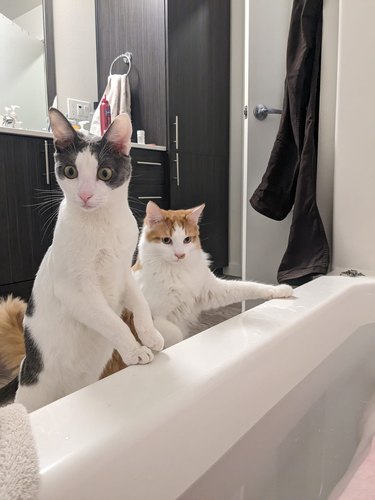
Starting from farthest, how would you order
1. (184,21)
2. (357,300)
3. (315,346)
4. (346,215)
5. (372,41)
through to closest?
(184,21) → (346,215) → (372,41) → (357,300) → (315,346)

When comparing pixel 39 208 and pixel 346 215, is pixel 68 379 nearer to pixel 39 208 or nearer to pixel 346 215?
pixel 346 215

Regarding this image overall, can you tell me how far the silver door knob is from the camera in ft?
5.49

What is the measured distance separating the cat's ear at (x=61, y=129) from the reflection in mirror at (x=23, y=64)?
179 cm

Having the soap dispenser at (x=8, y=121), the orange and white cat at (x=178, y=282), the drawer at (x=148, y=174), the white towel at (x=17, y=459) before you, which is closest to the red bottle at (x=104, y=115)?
the drawer at (x=148, y=174)

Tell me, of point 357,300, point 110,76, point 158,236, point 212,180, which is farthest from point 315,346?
point 110,76

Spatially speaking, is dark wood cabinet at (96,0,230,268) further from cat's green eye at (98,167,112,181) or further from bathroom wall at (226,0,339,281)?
cat's green eye at (98,167,112,181)

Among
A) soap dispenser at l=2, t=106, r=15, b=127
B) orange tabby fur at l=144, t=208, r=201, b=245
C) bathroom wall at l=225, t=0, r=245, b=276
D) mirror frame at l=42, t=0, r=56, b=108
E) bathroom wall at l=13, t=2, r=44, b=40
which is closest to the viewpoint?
orange tabby fur at l=144, t=208, r=201, b=245

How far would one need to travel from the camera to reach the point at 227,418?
63 centimetres

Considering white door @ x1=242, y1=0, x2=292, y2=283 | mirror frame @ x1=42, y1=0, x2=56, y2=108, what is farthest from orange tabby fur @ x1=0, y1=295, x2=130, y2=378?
mirror frame @ x1=42, y1=0, x2=56, y2=108

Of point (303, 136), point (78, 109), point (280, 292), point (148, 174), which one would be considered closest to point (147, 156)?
point (148, 174)

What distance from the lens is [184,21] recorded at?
2.49 meters

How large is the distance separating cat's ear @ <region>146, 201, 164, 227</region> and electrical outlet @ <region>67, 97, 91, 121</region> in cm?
180

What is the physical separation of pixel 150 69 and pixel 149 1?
410mm

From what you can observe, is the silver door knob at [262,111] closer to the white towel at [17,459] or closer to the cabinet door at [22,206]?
the cabinet door at [22,206]
